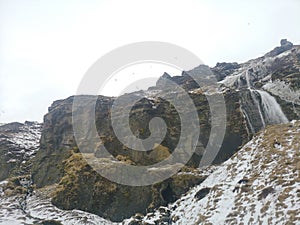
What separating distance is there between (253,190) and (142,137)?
23.6 metres

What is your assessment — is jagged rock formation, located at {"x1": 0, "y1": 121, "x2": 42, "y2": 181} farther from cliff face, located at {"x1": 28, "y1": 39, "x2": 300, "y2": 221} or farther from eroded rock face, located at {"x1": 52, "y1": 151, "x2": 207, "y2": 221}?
eroded rock face, located at {"x1": 52, "y1": 151, "x2": 207, "y2": 221}

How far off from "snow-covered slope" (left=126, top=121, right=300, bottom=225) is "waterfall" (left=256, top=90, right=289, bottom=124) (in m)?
12.8

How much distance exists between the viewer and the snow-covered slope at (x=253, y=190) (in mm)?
26062

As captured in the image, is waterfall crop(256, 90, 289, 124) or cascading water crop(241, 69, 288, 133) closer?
cascading water crop(241, 69, 288, 133)

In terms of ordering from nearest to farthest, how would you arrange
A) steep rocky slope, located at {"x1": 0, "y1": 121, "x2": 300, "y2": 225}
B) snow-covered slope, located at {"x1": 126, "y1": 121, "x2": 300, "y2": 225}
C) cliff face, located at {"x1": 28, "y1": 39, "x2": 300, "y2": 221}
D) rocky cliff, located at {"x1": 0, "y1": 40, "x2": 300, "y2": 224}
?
snow-covered slope, located at {"x1": 126, "y1": 121, "x2": 300, "y2": 225} → steep rocky slope, located at {"x1": 0, "y1": 121, "x2": 300, "y2": 225} → rocky cliff, located at {"x1": 0, "y1": 40, "x2": 300, "y2": 224} → cliff face, located at {"x1": 28, "y1": 39, "x2": 300, "y2": 221}

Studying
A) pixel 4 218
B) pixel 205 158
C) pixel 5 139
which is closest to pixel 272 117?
pixel 205 158

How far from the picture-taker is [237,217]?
2716 cm

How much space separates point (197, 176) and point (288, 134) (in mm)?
10398

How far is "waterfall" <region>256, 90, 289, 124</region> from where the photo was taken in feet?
170

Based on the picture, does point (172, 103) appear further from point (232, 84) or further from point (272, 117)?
point (232, 84)

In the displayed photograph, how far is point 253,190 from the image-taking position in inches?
1167

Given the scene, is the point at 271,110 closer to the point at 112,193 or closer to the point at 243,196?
the point at 243,196

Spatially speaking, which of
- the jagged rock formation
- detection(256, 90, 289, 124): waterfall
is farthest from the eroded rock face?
the jagged rock formation

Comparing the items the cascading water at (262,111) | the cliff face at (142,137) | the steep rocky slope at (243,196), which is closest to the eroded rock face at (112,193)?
the cliff face at (142,137)
